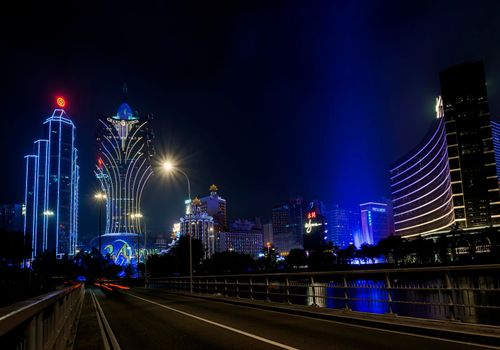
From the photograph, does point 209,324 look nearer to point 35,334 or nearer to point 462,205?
point 35,334

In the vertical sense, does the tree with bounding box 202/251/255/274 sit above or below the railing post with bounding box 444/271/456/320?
below

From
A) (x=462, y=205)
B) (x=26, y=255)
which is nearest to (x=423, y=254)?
(x=462, y=205)

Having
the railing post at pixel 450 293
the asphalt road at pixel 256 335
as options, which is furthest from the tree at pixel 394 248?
the railing post at pixel 450 293

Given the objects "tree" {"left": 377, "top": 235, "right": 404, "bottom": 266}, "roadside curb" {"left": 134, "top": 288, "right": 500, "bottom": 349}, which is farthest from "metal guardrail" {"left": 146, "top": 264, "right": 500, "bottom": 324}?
"tree" {"left": 377, "top": 235, "right": 404, "bottom": 266}

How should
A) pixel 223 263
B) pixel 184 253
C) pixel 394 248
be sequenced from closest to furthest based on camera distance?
pixel 184 253 → pixel 394 248 → pixel 223 263

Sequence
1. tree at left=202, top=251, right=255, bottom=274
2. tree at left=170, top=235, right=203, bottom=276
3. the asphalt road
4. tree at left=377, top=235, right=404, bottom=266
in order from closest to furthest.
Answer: the asphalt road, tree at left=170, top=235, right=203, bottom=276, tree at left=377, top=235, right=404, bottom=266, tree at left=202, top=251, right=255, bottom=274

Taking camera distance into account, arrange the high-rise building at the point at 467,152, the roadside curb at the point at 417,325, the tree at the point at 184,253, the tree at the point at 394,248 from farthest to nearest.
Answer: the tree at the point at 394,248 < the high-rise building at the point at 467,152 < the tree at the point at 184,253 < the roadside curb at the point at 417,325

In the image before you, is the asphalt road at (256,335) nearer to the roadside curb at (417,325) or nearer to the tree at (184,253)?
the roadside curb at (417,325)

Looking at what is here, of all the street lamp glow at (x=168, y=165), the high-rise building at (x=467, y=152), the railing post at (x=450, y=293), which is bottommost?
the railing post at (x=450, y=293)

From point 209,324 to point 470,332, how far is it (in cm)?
828

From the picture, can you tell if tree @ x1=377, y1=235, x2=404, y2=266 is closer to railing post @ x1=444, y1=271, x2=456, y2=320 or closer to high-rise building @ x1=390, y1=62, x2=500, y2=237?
high-rise building @ x1=390, y1=62, x2=500, y2=237

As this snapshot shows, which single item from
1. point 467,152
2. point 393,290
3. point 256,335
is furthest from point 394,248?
point 256,335

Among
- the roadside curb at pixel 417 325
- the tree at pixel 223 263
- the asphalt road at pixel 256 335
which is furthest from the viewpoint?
the tree at pixel 223 263

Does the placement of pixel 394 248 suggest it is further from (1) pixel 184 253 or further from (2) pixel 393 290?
(2) pixel 393 290
